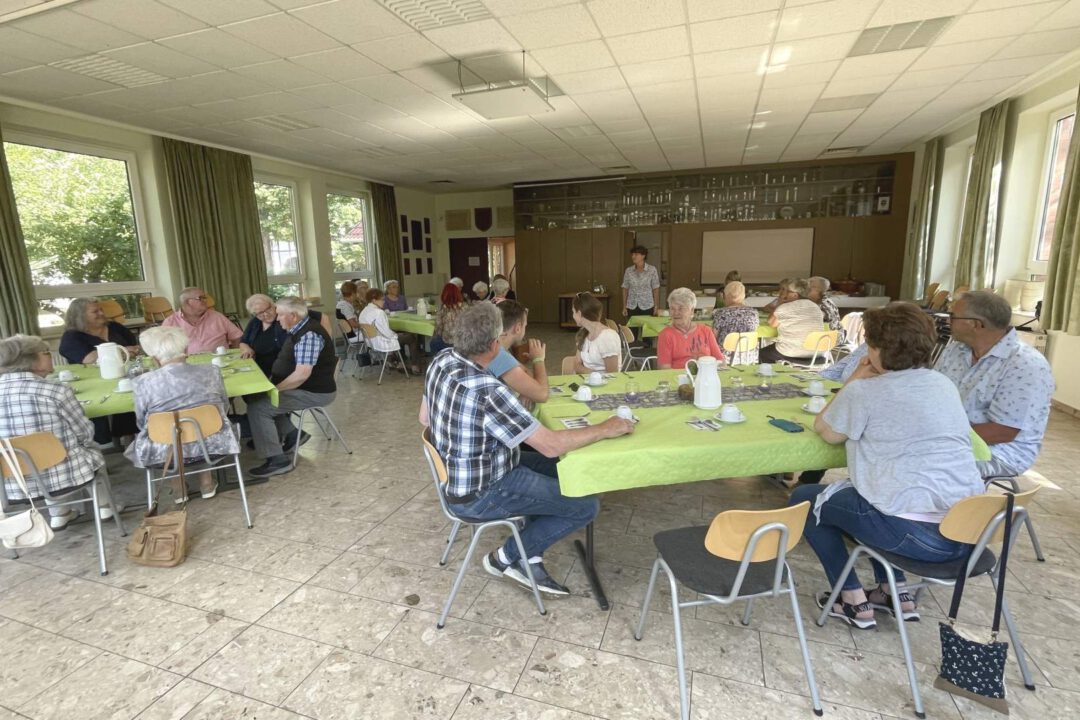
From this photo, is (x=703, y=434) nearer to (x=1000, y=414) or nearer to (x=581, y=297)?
(x=1000, y=414)

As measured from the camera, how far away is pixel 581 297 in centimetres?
343

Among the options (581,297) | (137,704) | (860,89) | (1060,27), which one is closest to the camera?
(137,704)

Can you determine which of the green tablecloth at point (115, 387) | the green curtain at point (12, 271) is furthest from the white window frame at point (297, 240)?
the green tablecloth at point (115, 387)

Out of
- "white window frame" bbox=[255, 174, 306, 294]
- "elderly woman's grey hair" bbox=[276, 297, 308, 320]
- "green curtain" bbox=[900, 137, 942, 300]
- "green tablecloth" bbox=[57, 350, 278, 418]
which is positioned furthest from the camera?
"white window frame" bbox=[255, 174, 306, 294]

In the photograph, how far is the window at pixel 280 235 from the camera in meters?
8.00

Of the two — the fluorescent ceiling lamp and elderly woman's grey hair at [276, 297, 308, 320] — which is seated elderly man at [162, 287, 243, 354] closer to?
elderly woman's grey hair at [276, 297, 308, 320]

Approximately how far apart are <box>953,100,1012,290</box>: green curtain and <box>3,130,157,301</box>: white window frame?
9.65 meters

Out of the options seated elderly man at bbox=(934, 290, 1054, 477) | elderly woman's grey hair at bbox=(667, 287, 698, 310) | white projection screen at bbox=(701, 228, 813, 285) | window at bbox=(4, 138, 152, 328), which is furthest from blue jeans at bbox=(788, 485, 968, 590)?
white projection screen at bbox=(701, 228, 813, 285)

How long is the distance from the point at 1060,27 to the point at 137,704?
21.3 feet

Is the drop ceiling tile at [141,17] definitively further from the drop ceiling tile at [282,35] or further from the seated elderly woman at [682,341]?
the seated elderly woman at [682,341]

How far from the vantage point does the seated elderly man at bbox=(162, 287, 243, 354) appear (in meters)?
4.41

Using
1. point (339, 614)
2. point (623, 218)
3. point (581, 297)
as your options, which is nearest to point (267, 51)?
point (581, 297)

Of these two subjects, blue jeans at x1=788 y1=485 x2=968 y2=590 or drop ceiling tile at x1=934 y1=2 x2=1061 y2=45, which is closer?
blue jeans at x1=788 y1=485 x2=968 y2=590

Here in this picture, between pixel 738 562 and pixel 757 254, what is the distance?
367 inches
